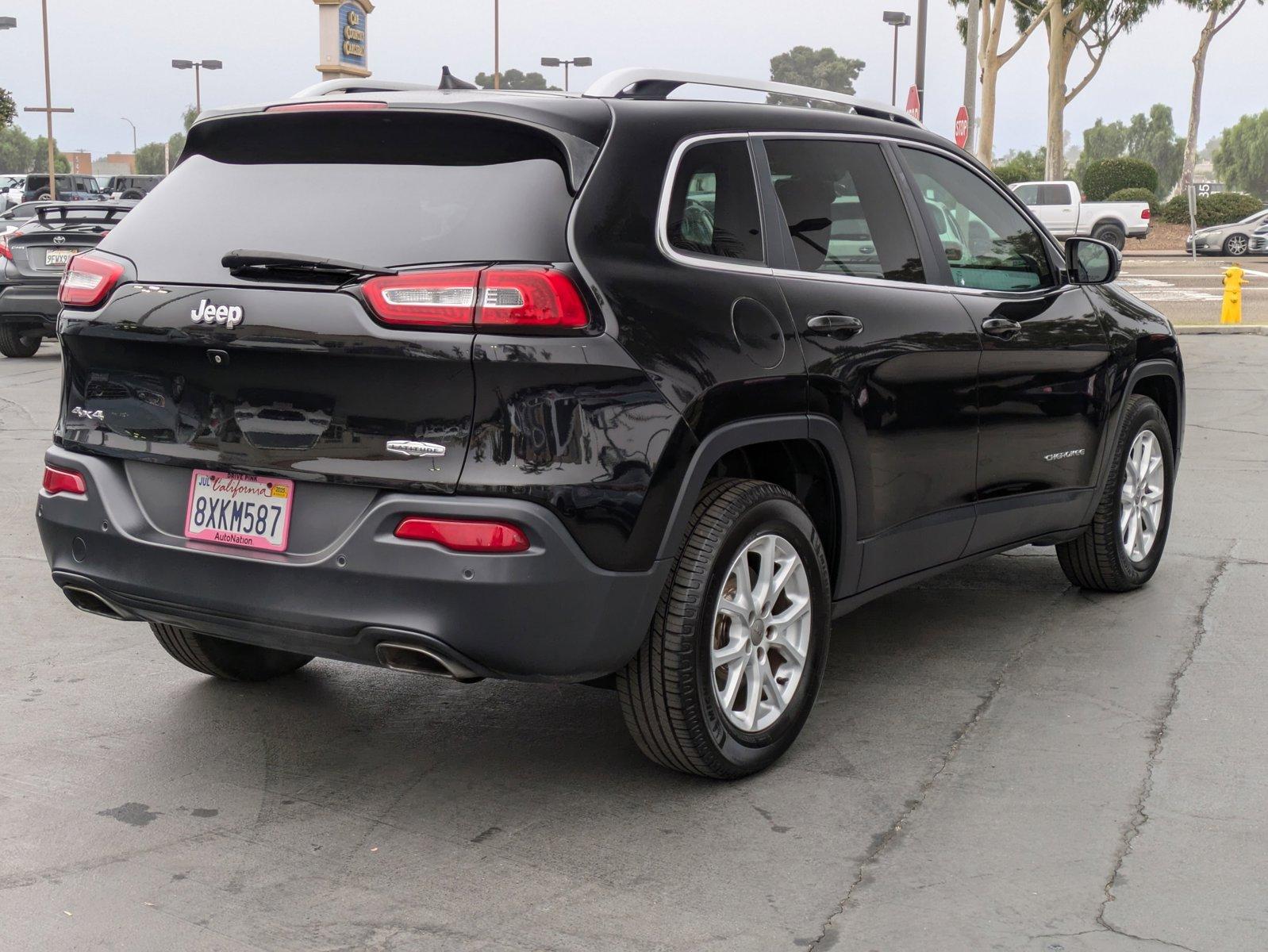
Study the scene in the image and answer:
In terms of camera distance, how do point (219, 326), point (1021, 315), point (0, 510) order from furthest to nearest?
point (0, 510) → point (1021, 315) → point (219, 326)

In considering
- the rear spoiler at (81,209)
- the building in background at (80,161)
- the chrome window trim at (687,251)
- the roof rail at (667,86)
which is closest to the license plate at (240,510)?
the chrome window trim at (687,251)

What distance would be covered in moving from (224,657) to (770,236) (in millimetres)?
2198

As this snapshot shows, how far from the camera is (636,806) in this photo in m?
4.01

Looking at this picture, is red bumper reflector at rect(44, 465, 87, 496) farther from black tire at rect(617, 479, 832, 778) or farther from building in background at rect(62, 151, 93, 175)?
building in background at rect(62, 151, 93, 175)

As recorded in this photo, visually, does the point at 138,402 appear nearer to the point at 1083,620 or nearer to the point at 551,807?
the point at 551,807

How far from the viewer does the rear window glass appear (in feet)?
11.8

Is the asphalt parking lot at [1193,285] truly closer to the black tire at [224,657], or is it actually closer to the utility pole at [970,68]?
the utility pole at [970,68]

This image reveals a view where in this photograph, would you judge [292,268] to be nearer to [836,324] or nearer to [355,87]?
[355,87]

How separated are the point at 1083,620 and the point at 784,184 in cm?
243

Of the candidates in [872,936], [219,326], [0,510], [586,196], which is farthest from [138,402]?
[0,510]

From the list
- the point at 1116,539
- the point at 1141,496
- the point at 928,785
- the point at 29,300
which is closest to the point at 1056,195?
the point at 29,300

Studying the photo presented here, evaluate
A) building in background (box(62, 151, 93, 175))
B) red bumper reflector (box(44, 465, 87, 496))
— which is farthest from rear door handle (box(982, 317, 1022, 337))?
building in background (box(62, 151, 93, 175))

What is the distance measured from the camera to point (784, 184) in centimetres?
441

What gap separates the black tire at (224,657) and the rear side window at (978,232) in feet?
8.23
